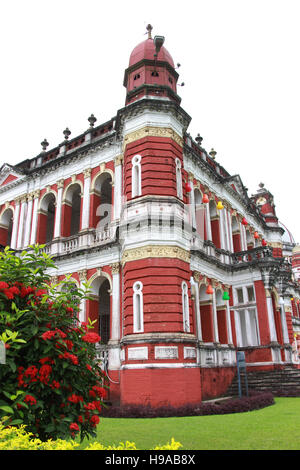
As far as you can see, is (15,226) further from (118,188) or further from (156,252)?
(156,252)

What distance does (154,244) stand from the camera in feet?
50.8

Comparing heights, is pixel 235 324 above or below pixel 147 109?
below

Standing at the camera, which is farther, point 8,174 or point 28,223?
point 8,174

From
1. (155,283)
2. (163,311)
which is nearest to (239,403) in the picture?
(163,311)

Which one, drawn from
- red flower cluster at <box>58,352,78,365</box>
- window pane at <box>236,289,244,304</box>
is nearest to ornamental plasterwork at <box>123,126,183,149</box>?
window pane at <box>236,289,244,304</box>

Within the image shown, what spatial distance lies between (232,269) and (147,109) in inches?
448

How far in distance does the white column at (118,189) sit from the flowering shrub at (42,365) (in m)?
12.6

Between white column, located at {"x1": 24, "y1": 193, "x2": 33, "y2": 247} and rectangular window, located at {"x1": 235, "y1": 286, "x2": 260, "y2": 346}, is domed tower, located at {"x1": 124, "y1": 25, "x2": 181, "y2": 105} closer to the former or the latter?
white column, located at {"x1": 24, "y1": 193, "x2": 33, "y2": 247}

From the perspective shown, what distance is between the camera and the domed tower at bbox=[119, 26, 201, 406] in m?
14.0

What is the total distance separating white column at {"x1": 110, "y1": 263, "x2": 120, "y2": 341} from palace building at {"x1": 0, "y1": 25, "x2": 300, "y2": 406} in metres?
0.06

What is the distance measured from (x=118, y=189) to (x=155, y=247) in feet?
17.0

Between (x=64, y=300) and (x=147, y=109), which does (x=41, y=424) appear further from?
(x=147, y=109)

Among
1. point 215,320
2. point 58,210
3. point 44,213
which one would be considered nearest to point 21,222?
point 44,213

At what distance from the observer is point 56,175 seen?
23.0m
